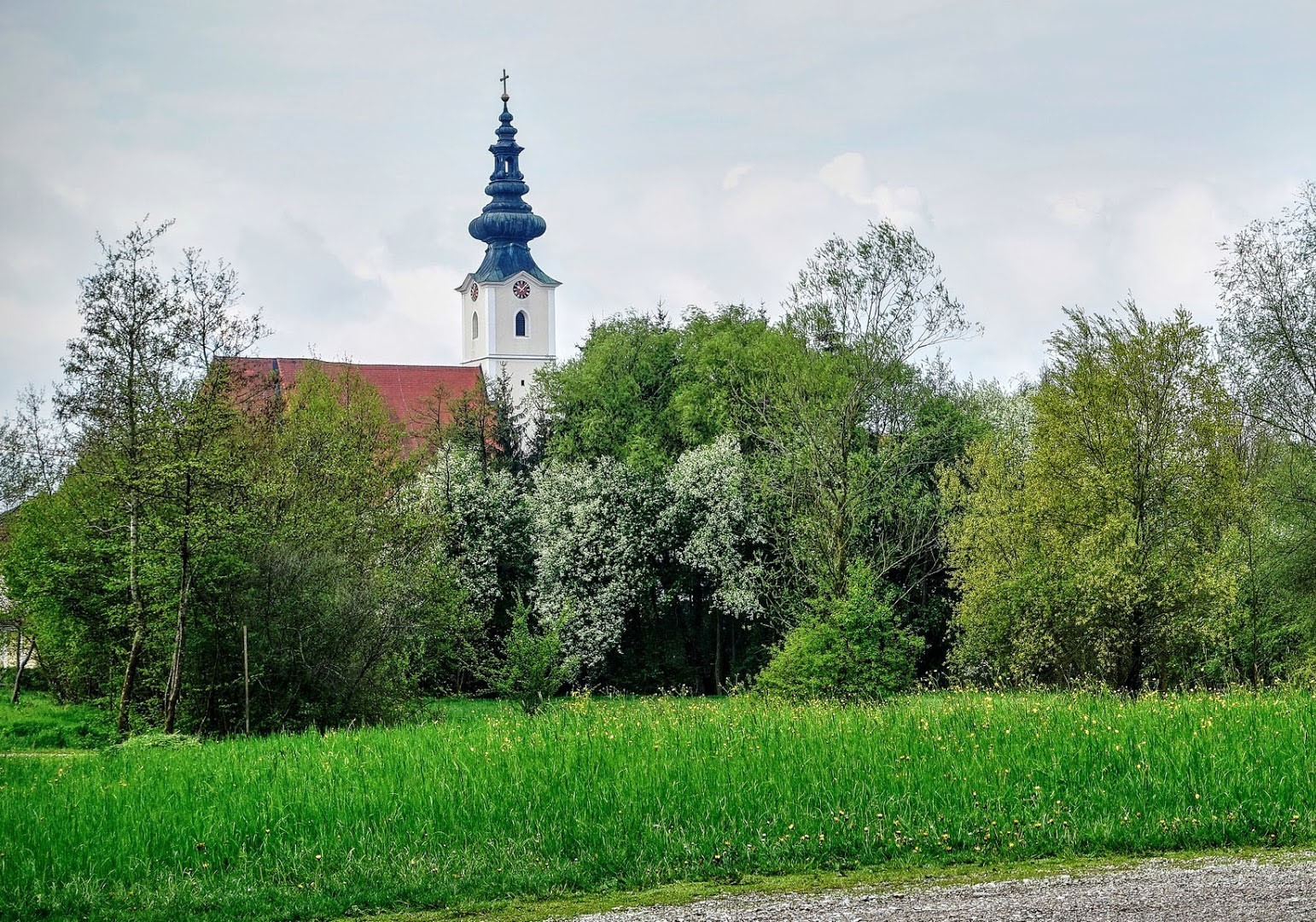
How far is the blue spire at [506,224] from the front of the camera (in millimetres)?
96125

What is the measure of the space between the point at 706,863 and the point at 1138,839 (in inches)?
135

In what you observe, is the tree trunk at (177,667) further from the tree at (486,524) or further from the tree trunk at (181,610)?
the tree at (486,524)

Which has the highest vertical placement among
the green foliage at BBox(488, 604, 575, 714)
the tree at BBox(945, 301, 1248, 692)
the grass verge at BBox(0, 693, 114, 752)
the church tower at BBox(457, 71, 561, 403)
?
the church tower at BBox(457, 71, 561, 403)

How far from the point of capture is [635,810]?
11.0 metres

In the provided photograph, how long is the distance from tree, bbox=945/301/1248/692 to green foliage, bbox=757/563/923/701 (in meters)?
6.95

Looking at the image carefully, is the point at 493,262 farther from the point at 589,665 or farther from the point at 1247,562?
the point at 1247,562

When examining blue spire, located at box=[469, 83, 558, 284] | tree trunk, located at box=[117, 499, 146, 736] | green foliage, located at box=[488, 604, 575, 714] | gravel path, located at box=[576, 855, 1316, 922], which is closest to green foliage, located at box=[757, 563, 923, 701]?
green foliage, located at box=[488, 604, 575, 714]

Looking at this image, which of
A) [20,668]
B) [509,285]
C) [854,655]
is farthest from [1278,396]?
[509,285]

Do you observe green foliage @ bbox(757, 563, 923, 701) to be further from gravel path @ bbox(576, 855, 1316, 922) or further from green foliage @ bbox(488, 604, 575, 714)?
gravel path @ bbox(576, 855, 1316, 922)

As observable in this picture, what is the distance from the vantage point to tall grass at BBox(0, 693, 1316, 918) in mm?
9883

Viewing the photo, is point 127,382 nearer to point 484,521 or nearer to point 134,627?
point 134,627

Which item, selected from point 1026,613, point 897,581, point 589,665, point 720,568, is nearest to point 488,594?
point 589,665

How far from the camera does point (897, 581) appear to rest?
43.2 m

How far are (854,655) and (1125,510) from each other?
8.85 metres
